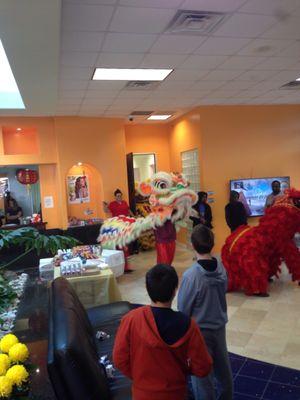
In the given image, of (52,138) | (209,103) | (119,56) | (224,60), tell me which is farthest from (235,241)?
(52,138)

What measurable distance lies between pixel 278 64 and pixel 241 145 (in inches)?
112

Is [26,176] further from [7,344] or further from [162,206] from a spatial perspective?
[7,344]

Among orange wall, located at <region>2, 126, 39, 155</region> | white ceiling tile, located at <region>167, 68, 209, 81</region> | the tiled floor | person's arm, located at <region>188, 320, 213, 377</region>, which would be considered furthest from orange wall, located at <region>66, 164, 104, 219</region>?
person's arm, located at <region>188, 320, 213, 377</region>

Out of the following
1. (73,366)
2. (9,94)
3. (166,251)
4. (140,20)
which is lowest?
(166,251)

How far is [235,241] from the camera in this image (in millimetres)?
4938

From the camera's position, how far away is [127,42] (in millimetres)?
3826

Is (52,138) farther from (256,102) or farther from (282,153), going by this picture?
(282,153)

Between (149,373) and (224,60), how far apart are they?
13.4 ft

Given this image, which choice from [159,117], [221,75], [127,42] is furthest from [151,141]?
[127,42]

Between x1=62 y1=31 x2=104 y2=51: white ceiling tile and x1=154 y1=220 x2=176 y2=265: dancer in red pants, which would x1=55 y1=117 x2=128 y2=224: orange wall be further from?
x1=62 y1=31 x2=104 y2=51: white ceiling tile

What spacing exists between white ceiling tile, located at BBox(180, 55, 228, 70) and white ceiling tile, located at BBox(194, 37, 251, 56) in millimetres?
138

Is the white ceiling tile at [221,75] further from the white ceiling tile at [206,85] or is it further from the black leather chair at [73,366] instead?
the black leather chair at [73,366]

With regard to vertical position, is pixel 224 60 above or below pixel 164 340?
above

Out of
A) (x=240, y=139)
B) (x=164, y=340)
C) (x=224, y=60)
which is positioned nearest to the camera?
(x=164, y=340)
